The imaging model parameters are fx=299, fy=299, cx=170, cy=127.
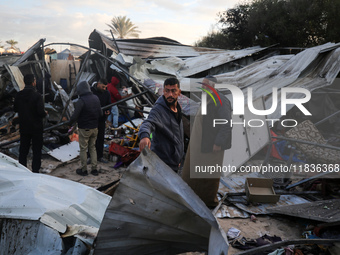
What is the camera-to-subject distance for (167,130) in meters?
3.10

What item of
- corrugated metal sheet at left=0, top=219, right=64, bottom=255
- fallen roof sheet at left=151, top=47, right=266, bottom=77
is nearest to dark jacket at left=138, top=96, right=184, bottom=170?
corrugated metal sheet at left=0, top=219, right=64, bottom=255

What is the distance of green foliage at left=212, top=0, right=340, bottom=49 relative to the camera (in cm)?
1716

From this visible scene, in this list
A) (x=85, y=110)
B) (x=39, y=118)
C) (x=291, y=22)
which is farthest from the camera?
(x=291, y=22)

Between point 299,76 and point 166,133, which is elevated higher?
point 299,76

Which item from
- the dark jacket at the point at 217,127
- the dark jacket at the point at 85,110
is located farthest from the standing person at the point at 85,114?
the dark jacket at the point at 217,127

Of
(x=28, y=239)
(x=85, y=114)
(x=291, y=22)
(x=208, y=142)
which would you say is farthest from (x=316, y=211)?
(x=291, y=22)

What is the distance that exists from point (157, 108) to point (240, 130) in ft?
10.9

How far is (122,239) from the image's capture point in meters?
1.74

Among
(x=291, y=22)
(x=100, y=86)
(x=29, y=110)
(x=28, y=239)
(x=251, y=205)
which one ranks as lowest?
(x=251, y=205)

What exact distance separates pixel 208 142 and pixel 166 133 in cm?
106

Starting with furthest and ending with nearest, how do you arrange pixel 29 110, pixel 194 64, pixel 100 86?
pixel 194 64
pixel 100 86
pixel 29 110

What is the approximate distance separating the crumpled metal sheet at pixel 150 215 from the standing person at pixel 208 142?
219cm

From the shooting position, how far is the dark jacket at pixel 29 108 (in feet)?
16.4

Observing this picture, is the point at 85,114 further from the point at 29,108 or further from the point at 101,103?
the point at 101,103
